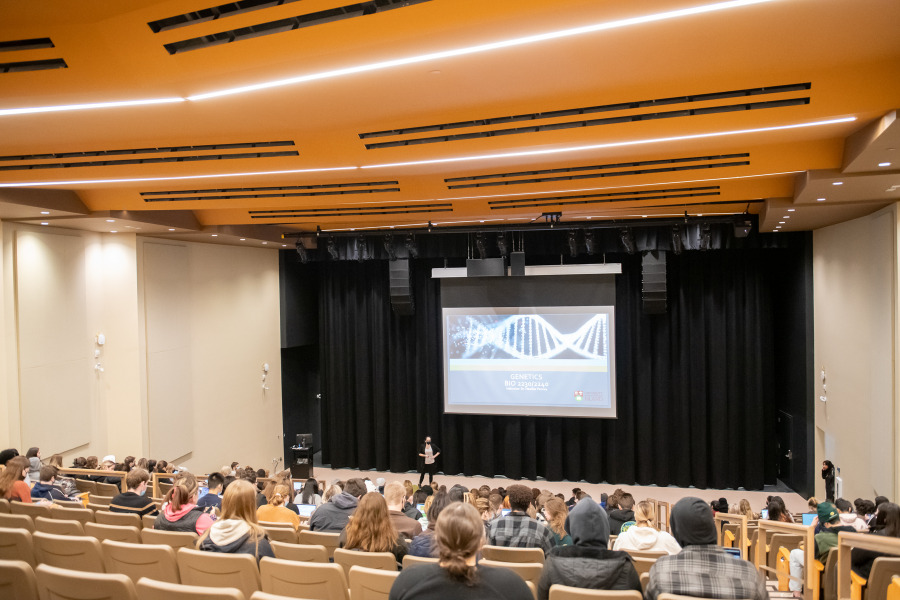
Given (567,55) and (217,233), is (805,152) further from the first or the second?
(217,233)

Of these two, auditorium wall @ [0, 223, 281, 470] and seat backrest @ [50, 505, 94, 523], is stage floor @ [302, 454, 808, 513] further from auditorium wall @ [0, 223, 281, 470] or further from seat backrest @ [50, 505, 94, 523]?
seat backrest @ [50, 505, 94, 523]

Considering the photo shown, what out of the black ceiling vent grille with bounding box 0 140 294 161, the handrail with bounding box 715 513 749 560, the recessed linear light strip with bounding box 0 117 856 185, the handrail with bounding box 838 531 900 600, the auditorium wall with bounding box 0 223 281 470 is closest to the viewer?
the handrail with bounding box 838 531 900 600

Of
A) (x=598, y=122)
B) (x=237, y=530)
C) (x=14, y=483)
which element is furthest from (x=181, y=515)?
(x=598, y=122)

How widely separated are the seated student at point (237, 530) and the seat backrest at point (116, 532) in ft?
2.54

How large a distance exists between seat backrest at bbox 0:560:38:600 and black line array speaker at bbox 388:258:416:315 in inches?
414

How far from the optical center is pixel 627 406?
13.2 metres

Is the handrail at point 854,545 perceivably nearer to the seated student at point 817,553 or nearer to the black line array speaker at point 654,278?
the seated student at point 817,553

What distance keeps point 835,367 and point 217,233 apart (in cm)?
1009

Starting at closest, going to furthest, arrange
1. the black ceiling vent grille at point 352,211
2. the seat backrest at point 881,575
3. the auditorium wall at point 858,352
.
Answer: the seat backrest at point 881,575 < the auditorium wall at point 858,352 < the black ceiling vent grille at point 352,211

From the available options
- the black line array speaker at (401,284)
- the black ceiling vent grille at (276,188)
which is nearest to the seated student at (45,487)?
the black ceiling vent grille at (276,188)

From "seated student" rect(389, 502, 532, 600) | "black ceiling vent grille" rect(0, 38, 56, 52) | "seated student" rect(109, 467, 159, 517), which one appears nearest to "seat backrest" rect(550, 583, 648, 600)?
"seated student" rect(389, 502, 532, 600)

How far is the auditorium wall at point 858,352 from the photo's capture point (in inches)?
309

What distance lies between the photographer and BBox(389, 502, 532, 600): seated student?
1945mm

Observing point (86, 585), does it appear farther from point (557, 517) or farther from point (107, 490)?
point (107, 490)
